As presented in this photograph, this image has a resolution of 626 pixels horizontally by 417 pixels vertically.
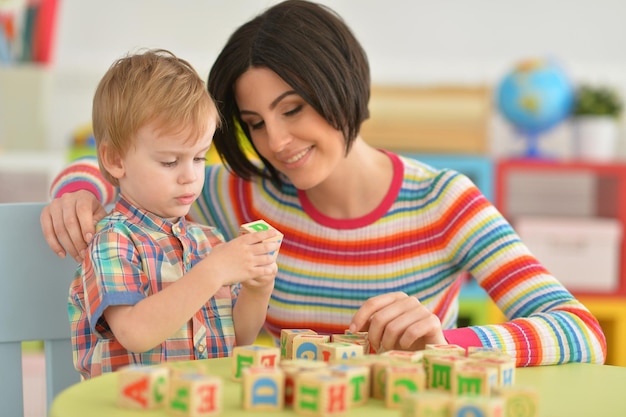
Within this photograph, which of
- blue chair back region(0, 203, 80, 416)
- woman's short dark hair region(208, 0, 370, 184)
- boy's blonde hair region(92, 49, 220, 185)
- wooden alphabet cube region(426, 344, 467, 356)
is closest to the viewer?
wooden alphabet cube region(426, 344, 467, 356)

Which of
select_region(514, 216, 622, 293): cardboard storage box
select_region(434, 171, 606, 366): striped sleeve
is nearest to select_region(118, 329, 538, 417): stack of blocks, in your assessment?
select_region(434, 171, 606, 366): striped sleeve

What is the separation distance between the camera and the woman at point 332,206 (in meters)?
1.27

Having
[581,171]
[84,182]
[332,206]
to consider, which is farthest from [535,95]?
[84,182]

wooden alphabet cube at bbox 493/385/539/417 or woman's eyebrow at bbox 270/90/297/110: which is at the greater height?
woman's eyebrow at bbox 270/90/297/110

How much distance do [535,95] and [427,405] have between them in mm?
2212

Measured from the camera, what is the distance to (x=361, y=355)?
37.1 inches

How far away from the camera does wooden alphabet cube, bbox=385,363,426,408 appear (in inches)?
33.2

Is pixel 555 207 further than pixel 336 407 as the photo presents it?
Yes

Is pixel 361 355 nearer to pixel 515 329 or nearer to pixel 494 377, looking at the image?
pixel 494 377

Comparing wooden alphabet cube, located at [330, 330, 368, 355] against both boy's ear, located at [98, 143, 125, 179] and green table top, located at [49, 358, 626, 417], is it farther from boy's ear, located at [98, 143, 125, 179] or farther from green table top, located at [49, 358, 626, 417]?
boy's ear, located at [98, 143, 125, 179]

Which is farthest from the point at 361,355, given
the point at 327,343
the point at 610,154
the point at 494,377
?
the point at 610,154

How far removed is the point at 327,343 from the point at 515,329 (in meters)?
0.29

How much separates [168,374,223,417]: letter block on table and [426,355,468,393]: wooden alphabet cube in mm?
210

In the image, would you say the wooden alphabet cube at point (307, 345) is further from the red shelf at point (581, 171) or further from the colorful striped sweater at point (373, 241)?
the red shelf at point (581, 171)
